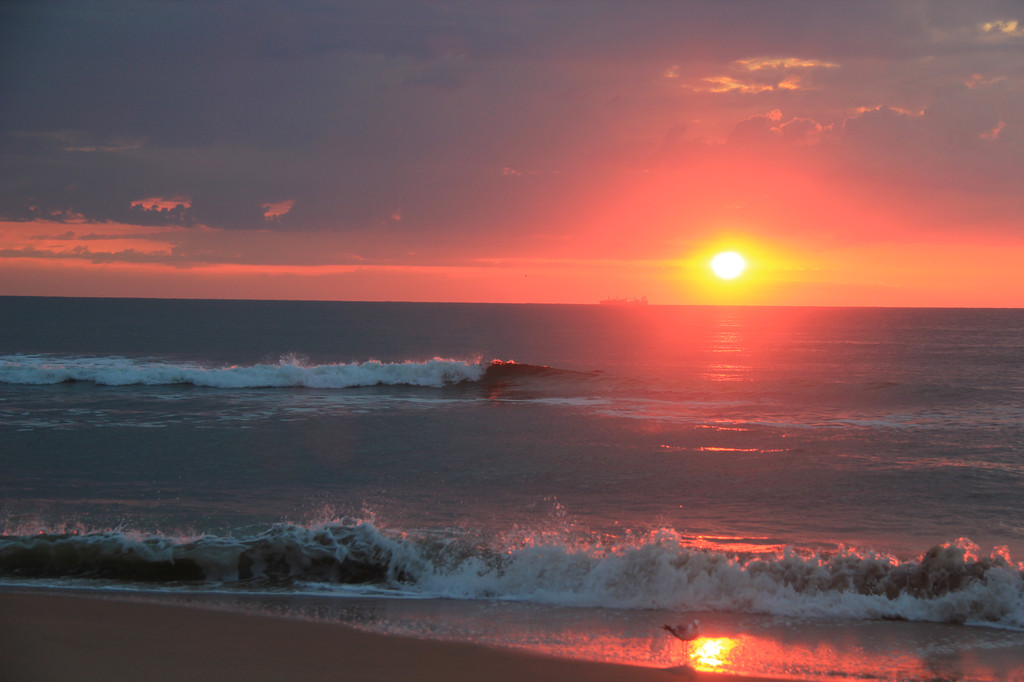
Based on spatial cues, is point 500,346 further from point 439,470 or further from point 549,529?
point 549,529

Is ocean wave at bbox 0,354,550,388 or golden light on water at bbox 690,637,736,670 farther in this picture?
ocean wave at bbox 0,354,550,388

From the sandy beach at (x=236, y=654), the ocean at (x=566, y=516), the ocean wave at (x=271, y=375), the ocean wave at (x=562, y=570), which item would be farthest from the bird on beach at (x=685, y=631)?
the ocean wave at (x=271, y=375)

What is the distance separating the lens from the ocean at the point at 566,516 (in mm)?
7848

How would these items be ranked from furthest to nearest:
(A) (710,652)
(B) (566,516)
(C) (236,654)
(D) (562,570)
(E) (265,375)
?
1. (E) (265,375)
2. (B) (566,516)
3. (D) (562,570)
4. (A) (710,652)
5. (C) (236,654)

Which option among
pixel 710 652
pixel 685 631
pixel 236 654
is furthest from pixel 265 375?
pixel 710 652

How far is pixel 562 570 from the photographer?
354 inches

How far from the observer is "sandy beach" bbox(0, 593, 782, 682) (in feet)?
20.9

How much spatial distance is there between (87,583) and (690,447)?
47.2ft

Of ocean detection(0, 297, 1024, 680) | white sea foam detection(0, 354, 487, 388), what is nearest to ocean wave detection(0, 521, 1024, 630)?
ocean detection(0, 297, 1024, 680)

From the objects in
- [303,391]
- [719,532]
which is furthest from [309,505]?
[303,391]

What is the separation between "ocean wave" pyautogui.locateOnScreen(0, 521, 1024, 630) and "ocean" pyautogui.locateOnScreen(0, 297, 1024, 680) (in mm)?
33

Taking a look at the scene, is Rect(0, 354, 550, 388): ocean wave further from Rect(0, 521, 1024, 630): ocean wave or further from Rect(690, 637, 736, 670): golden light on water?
Rect(690, 637, 736, 670): golden light on water

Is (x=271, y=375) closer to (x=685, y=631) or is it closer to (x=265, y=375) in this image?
(x=265, y=375)

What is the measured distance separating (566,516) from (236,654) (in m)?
6.44
